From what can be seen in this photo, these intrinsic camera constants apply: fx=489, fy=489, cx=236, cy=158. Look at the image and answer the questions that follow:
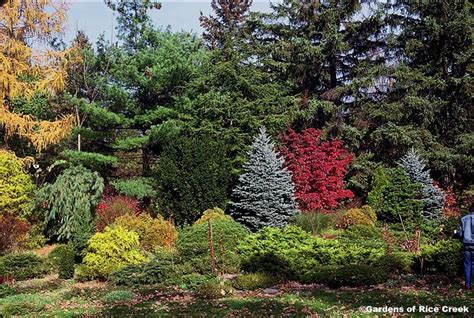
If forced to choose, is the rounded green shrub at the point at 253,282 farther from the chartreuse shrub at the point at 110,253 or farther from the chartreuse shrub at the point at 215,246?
the chartreuse shrub at the point at 110,253

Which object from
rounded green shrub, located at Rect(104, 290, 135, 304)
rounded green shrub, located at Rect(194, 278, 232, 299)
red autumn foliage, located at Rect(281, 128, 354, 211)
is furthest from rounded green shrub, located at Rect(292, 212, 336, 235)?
rounded green shrub, located at Rect(104, 290, 135, 304)

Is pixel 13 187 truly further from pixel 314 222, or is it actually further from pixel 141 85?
pixel 314 222

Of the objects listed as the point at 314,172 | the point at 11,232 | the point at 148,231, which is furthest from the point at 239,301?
the point at 314,172

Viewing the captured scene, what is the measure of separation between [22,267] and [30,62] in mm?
10805

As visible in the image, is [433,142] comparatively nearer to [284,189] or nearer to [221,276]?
[284,189]

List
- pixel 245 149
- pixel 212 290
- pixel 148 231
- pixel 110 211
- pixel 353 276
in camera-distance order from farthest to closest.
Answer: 1. pixel 245 149
2. pixel 110 211
3. pixel 148 231
4. pixel 353 276
5. pixel 212 290

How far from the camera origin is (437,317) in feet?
22.8

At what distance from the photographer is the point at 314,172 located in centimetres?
2002

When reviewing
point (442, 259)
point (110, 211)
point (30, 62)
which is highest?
point (30, 62)

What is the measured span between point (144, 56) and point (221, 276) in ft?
40.0

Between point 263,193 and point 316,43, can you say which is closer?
point 263,193

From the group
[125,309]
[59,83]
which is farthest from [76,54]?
[125,309]

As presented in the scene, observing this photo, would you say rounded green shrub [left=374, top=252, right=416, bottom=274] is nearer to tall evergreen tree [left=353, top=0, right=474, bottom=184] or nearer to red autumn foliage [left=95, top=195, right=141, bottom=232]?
red autumn foliage [left=95, top=195, right=141, bottom=232]

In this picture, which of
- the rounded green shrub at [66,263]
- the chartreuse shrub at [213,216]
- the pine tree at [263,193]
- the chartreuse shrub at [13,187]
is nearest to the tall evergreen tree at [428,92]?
the pine tree at [263,193]
